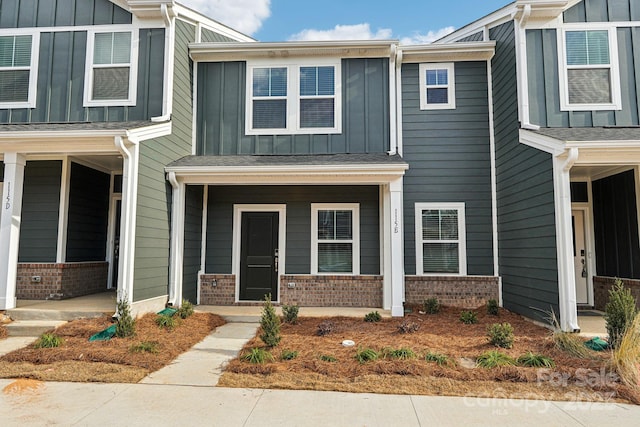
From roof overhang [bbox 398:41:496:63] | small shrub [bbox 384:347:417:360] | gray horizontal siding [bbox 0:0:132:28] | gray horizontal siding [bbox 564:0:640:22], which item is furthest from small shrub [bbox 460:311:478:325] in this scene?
gray horizontal siding [bbox 0:0:132:28]

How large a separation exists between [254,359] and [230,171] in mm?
3623

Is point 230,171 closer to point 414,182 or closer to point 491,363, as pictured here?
point 414,182

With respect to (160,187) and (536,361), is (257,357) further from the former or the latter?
(160,187)

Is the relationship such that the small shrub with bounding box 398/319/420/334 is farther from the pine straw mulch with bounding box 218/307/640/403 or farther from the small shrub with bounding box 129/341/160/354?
the small shrub with bounding box 129/341/160/354

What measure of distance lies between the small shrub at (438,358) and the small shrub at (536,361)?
82cm

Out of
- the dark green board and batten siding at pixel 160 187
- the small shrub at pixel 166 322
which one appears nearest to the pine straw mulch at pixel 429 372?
the small shrub at pixel 166 322

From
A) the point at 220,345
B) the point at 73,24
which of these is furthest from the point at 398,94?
the point at 73,24

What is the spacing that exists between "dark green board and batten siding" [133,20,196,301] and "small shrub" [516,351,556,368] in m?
5.38

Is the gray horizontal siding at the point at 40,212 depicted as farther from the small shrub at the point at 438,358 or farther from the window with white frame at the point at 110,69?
the small shrub at the point at 438,358

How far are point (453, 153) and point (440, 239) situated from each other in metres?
1.78

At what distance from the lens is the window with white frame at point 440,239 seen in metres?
7.81

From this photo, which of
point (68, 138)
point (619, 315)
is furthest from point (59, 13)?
point (619, 315)

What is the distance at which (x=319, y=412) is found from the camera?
3371 millimetres

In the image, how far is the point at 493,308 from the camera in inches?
278
